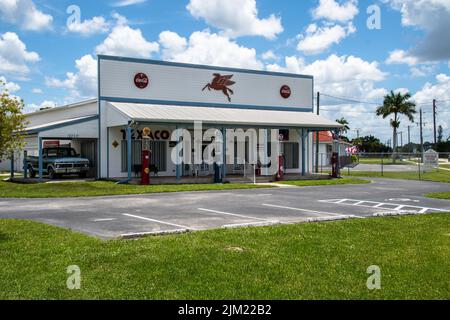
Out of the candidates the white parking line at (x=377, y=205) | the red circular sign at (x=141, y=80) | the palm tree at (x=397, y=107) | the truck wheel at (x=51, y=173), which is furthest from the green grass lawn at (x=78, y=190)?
the palm tree at (x=397, y=107)

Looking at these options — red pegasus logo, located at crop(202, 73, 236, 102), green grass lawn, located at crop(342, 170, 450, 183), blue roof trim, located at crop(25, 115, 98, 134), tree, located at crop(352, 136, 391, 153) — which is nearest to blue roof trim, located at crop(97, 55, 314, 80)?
red pegasus logo, located at crop(202, 73, 236, 102)

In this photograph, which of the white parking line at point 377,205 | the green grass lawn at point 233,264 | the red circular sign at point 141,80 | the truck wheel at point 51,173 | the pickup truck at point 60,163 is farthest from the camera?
the red circular sign at point 141,80

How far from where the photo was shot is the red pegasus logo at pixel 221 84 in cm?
3250

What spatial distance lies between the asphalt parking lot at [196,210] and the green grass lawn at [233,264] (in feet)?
4.63

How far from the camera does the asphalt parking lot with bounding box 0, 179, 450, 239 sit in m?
11.5

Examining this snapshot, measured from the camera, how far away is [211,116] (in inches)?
1147

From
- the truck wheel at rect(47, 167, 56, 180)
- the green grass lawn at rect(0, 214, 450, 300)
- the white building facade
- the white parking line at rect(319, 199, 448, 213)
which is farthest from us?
the truck wheel at rect(47, 167, 56, 180)

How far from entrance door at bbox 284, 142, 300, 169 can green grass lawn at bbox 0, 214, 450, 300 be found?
2482 centimetres

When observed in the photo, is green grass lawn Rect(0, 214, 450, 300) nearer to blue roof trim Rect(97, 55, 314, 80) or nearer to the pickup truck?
the pickup truck

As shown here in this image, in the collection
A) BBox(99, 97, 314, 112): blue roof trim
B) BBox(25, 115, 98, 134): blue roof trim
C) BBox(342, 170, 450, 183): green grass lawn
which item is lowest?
BBox(342, 170, 450, 183): green grass lawn

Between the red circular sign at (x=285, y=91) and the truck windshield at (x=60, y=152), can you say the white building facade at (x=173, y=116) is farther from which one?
the truck windshield at (x=60, y=152)

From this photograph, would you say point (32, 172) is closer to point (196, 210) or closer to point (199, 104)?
point (199, 104)

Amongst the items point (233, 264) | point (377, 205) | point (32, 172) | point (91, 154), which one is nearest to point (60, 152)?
point (91, 154)

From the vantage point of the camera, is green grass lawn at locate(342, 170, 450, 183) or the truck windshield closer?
the truck windshield
